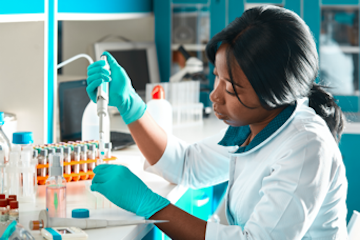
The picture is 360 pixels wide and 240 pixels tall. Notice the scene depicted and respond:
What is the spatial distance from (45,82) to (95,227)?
73 centimetres

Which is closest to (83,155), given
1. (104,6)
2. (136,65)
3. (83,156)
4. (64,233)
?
(83,156)

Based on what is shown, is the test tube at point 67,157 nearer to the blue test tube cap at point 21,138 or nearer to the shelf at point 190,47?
the blue test tube cap at point 21,138

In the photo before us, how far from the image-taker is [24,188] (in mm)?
1175

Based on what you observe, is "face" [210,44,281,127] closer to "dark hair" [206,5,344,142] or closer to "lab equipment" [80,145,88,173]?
"dark hair" [206,5,344,142]

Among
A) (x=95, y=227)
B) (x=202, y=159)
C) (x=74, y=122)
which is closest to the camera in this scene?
(x=95, y=227)

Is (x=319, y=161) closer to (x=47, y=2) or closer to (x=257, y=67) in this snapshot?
(x=257, y=67)

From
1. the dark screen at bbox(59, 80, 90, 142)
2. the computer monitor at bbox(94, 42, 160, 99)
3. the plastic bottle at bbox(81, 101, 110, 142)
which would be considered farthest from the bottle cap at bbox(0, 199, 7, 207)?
the computer monitor at bbox(94, 42, 160, 99)

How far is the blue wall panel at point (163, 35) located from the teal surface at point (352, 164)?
4.12ft

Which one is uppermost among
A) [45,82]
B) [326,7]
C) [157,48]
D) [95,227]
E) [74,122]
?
[326,7]

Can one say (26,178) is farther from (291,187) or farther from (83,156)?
(291,187)

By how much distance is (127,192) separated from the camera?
1123 mm

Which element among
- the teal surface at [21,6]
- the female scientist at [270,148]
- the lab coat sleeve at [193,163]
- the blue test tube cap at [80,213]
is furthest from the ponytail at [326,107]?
the teal surface at [21,6]

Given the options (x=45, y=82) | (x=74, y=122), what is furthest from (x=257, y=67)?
(x=74, y=122)

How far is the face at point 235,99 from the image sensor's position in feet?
3.51
